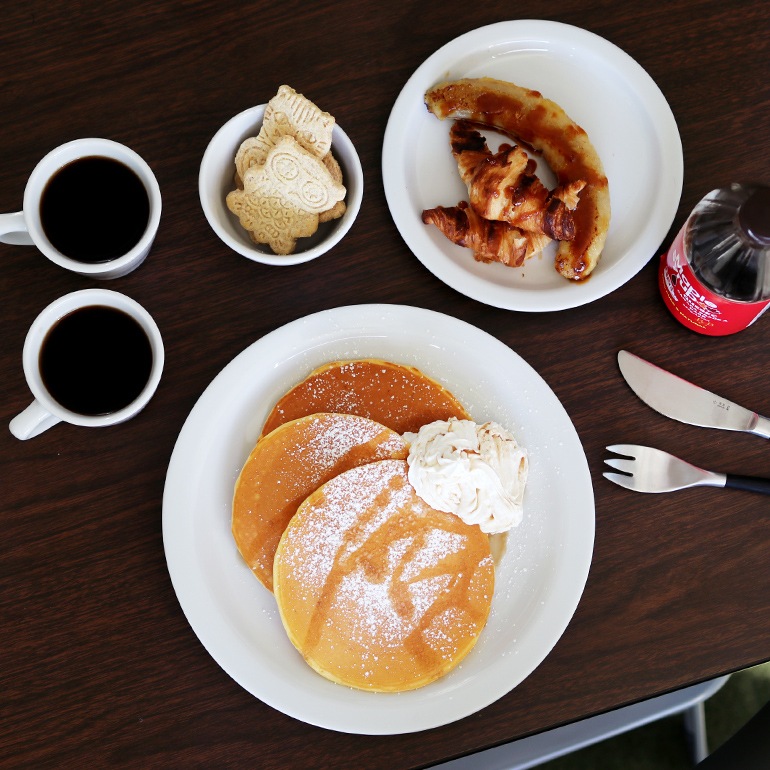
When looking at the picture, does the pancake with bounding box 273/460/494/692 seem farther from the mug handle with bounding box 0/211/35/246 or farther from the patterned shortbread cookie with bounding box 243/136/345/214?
the mug handle with bounding box 0/211/35/246

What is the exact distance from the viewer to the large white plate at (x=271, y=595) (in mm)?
1021

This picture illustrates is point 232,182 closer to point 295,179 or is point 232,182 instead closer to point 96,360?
point 295,179

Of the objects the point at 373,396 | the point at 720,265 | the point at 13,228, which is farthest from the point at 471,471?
the point at 13,228

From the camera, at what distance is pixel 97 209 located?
1.00 m

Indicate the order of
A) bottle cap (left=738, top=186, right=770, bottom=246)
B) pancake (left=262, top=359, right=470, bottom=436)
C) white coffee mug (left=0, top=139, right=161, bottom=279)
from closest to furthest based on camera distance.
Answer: bottle cap (left=738, top=186, right=770, bottom=246) < white coffee mug (left=0, top=139, right=161, bottom=279) < pancake (left=262, top=359, right=470, bottom=436)

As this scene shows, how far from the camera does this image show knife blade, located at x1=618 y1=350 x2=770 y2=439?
1107mm

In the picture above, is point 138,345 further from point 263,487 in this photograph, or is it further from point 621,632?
point 621,632

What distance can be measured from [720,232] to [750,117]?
34 centimetres

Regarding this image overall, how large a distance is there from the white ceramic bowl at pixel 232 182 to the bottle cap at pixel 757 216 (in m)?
0.47

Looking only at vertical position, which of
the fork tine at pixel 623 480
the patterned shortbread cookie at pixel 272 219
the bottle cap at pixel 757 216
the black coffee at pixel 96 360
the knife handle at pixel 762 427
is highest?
→ the bottle cap at pixel 757 216

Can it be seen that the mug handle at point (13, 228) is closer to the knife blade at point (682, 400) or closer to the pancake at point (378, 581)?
the pancake at point (378, 581)

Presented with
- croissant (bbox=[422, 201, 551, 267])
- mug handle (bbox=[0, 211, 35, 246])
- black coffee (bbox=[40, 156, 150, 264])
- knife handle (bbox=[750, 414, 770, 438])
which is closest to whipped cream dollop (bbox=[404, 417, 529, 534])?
croissant (bbox=[422, 201, 551, 267])

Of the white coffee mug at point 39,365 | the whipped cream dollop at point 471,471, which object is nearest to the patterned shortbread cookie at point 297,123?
the white coffee mug at point 39,365

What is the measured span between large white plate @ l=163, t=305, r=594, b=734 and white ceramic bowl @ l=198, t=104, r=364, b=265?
4.2 inches
